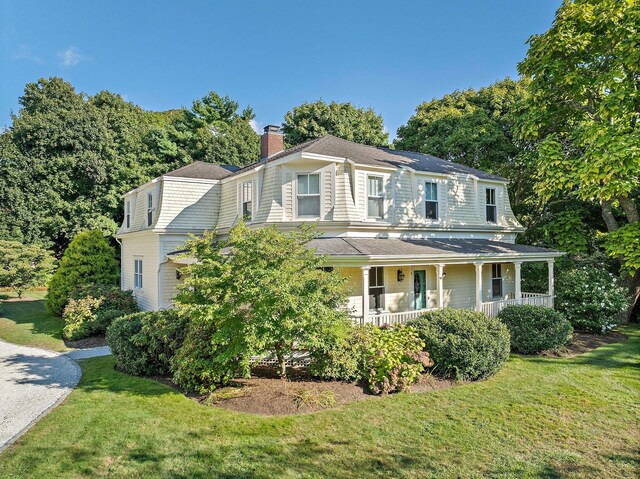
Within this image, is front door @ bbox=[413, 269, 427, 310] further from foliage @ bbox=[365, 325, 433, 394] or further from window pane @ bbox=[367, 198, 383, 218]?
foliage @ bbox=[365, 325, 433, 394]

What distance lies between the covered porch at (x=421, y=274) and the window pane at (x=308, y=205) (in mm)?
1269

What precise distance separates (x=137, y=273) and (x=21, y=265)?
33.6 ft

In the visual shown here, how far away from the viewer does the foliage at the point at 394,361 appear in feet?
27.4

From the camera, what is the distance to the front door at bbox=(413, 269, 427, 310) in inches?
581

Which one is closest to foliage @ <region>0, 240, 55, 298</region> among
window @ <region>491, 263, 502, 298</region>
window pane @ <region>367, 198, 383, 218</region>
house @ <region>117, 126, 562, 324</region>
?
house @ <region>117, 126, 562, 324</region>

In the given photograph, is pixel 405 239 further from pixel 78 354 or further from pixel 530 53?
pixel 78 354

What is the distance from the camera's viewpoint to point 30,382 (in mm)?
9227

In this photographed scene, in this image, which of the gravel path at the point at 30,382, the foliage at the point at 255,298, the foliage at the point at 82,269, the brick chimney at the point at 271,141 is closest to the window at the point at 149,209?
the foliage at the point at 82,269

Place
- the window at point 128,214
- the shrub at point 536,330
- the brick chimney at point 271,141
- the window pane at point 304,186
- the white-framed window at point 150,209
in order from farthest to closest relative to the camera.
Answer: the window at point 128,214 < the brick chimney at point 271,141 < the white-framed window at point 150,209 < the window pane at point 304,186 < the shrub at point 536,330

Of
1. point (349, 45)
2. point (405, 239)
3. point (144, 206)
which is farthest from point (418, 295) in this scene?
point (144, 206)

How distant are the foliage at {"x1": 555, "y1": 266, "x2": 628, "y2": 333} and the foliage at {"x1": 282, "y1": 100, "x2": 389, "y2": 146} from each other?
67.9 feet

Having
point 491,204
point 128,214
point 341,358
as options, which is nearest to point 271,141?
point 128,214

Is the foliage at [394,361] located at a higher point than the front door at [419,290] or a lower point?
lower

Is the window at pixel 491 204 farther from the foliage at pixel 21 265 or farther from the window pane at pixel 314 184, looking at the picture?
the foliage at pixel 21 265
